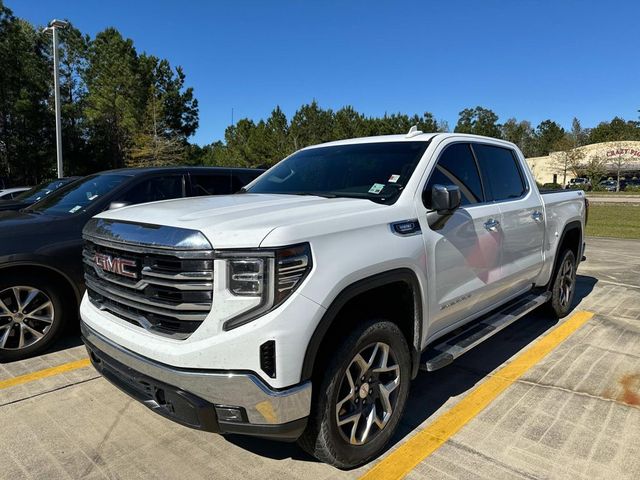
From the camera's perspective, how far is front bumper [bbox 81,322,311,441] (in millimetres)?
2205

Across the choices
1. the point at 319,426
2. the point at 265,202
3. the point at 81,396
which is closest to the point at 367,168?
the point at 265,202

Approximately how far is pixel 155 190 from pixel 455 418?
13.0ft

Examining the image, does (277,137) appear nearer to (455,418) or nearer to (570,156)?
(570,156)

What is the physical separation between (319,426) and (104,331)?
136 cm

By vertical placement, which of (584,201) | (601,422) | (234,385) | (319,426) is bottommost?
(601,422)

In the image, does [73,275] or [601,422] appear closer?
[601,422]

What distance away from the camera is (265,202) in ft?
9.93

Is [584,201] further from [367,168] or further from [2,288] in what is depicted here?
[2,288]

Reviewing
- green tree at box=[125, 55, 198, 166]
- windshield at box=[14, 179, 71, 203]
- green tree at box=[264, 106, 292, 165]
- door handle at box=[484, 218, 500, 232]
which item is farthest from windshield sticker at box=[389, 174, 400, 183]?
green tree at box=[264, 106, 292, 165]

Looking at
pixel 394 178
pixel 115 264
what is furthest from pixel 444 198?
pixel 115 264

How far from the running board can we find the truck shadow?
47 centimetres

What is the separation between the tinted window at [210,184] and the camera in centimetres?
589

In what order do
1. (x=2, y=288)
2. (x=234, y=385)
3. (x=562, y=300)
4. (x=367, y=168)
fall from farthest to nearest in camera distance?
1. (x=562, y=300)
2. (x=2, y=288)
3. (x=367, y=168)
4. (x=234, y=385)

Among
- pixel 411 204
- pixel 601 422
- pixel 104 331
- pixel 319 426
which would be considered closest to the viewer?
pixel 319 426
